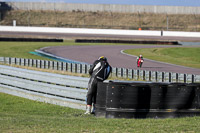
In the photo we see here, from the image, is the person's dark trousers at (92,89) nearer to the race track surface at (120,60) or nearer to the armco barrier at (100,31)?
the race track surface at (120,60)

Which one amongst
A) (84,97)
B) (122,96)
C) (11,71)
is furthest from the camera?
(11,71)

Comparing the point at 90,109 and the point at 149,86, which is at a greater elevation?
the point at 149,86

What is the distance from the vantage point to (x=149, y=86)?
9.07 metres

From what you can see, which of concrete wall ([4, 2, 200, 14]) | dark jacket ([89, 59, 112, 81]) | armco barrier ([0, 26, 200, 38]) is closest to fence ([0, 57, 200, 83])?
dark jacket ([89, 59, 112, 81])

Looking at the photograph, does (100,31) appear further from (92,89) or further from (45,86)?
(92,89)

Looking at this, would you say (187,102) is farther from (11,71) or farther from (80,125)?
(11,71)

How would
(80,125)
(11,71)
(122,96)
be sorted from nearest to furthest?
(80,125)
(122,96)
(11,71)

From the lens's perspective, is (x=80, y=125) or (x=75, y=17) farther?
(x=75, y=17)

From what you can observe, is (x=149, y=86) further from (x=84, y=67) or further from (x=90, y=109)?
(x=84, y=67)

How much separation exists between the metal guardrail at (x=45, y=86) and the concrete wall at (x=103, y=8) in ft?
246

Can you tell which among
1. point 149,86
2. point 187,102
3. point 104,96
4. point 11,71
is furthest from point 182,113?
point 11,71

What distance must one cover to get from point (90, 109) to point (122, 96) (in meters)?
1.27

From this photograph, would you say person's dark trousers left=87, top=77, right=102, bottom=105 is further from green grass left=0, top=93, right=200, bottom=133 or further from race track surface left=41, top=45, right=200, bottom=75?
race track surface left=41, top=45, right=200, bottom=75

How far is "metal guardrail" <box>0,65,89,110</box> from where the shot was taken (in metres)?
11.2
